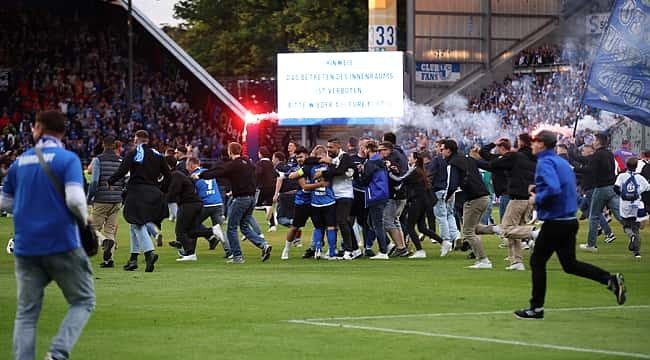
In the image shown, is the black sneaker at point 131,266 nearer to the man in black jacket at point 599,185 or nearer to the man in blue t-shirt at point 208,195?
the man in blue t-shirt at point 208,195

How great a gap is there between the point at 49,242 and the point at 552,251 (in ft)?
19.0

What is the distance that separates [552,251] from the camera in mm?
13461

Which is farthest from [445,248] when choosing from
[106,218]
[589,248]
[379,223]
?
[106,218]

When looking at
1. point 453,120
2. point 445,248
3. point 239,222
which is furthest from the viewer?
point 453,120

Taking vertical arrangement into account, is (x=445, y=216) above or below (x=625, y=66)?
below

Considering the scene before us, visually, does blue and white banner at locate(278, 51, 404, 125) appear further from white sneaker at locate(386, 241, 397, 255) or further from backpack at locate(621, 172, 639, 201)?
backpack at locate(621, 172, 639, 201)

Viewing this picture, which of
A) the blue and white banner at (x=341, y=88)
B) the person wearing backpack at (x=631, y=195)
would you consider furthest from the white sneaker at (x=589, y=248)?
the blue and white banner at (x=341, y=88)

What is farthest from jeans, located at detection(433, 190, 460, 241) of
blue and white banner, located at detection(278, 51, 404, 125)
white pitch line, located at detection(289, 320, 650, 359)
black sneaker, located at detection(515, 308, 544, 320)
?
blue and white banner, located at detection(278, 51, 404, 125)

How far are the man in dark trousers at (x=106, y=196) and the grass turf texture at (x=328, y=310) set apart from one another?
1.37ft

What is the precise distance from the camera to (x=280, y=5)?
70.9 metres

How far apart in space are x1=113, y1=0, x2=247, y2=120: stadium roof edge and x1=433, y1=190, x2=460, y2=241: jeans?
3139 cm

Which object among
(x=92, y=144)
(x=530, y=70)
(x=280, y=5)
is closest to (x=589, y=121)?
(x=530, y=70)

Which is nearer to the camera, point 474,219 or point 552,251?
point 552,251

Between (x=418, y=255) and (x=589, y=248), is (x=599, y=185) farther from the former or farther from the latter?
(x=418, y=255)
